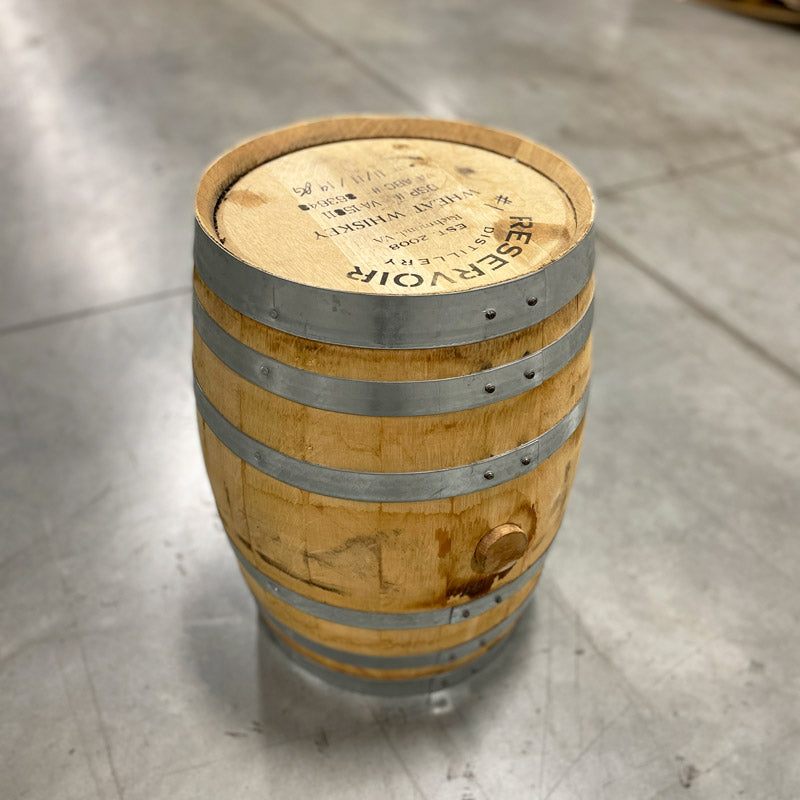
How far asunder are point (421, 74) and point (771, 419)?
380 centimetres

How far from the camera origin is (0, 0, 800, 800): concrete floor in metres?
2.03

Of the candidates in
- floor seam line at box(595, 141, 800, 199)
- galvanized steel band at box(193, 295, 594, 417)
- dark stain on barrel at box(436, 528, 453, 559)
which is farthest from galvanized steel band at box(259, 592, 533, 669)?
floor seam line at box(595, 141, 800, 199)

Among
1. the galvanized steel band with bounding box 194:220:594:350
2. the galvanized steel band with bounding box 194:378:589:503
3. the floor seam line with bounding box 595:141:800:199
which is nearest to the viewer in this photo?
the galvanized steel band with bounding box 194:220:594:350

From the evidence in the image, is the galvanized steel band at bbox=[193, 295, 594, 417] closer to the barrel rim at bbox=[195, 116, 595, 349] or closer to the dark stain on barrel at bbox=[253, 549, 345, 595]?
the barrel rim at bbox=[195, 116, 595, 349]

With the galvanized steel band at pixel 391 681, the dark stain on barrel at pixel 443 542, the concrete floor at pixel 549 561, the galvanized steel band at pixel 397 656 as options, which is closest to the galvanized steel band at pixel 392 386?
the dark stain on barrel at pixel 443 542

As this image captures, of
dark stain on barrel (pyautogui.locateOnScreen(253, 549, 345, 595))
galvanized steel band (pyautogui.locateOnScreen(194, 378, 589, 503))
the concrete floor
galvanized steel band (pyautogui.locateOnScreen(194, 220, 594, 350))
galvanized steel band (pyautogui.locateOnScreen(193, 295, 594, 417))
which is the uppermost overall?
galvanized steel band (pyautogui.locateOnScreen(194, 220, 594, 350))

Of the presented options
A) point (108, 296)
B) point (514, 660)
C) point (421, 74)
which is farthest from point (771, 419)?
point (421, 74)

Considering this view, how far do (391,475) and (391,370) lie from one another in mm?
217

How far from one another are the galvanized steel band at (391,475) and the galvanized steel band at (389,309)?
266 mm

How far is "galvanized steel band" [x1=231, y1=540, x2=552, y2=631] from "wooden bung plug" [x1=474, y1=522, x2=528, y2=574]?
157 millimetres

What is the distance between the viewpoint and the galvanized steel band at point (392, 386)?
1.44m

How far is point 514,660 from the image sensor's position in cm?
226

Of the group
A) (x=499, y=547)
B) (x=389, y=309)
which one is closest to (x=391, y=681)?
(x=499, y=547)

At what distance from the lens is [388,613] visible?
1784 millimetres
